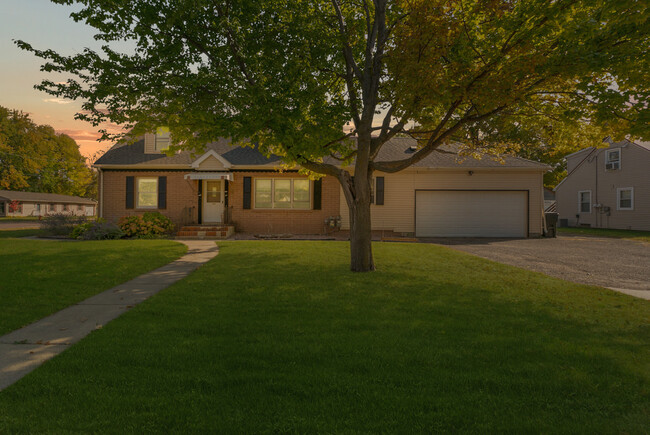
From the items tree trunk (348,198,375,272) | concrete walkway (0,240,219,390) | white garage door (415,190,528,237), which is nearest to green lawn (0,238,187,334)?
concrete walkway (0,240,219,390)

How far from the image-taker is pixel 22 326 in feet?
14.3

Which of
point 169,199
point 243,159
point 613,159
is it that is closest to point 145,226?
point 169,199

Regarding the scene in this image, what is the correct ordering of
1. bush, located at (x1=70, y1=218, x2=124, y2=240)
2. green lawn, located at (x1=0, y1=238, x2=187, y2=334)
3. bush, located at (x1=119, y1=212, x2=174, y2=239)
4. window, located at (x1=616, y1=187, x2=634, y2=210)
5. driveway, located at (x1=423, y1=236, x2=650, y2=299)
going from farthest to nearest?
window, located at (x1=616, y1=187, x2=634, y2=210)
bush, located at (x1=119, y1=212, x2=174, y2=239)
bush, located at (x1=70, y1=218, x2=124, y2=240)
driveway, located at (x1=423, y1=236, x2=650, y2=299)
green lawn, located at (x1=0, y1=238, x2=187, y2=334)

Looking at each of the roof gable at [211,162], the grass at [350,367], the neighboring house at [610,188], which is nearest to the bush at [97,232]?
the roof gable at [211,162]

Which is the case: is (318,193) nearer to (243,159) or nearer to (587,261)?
(243,159)

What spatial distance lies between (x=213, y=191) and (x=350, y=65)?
11.2 meters

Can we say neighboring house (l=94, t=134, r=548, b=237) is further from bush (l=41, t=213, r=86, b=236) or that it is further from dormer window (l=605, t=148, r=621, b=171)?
dormer window (l=605, t=148, r=621, b=171)

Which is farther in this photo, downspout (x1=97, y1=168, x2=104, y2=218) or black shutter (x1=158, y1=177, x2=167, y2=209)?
black shutter (x1=158, y1=177, x2=167, y2=209)

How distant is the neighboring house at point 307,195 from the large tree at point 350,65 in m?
8.96

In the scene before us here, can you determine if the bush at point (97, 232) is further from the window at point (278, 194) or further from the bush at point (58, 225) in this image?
the window at point (278, 194)

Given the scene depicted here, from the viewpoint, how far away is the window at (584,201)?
27.4 m

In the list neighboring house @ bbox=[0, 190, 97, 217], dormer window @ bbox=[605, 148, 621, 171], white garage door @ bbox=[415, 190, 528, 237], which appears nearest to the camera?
white garage door @ bbox=[415, 190, 528, 237]

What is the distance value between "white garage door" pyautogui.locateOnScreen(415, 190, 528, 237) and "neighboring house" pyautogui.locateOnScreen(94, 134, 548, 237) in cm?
5

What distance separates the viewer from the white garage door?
17844 millimetres
